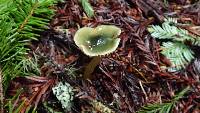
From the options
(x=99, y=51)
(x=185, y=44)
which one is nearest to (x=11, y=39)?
(x=99, y=51)

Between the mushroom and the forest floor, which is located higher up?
the mushroom

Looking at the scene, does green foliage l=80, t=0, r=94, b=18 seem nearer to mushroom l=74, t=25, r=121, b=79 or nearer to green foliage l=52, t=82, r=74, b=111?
mushroom l=74, t=25, r=121, b=79

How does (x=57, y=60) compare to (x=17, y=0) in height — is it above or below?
below

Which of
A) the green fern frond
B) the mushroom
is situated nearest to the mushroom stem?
the mushroom

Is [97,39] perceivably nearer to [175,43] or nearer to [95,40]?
[95,40]

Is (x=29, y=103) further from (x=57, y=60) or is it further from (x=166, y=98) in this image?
(x=166, y=98)

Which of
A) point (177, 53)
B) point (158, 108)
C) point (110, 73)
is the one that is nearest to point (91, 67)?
point (110, 73)
